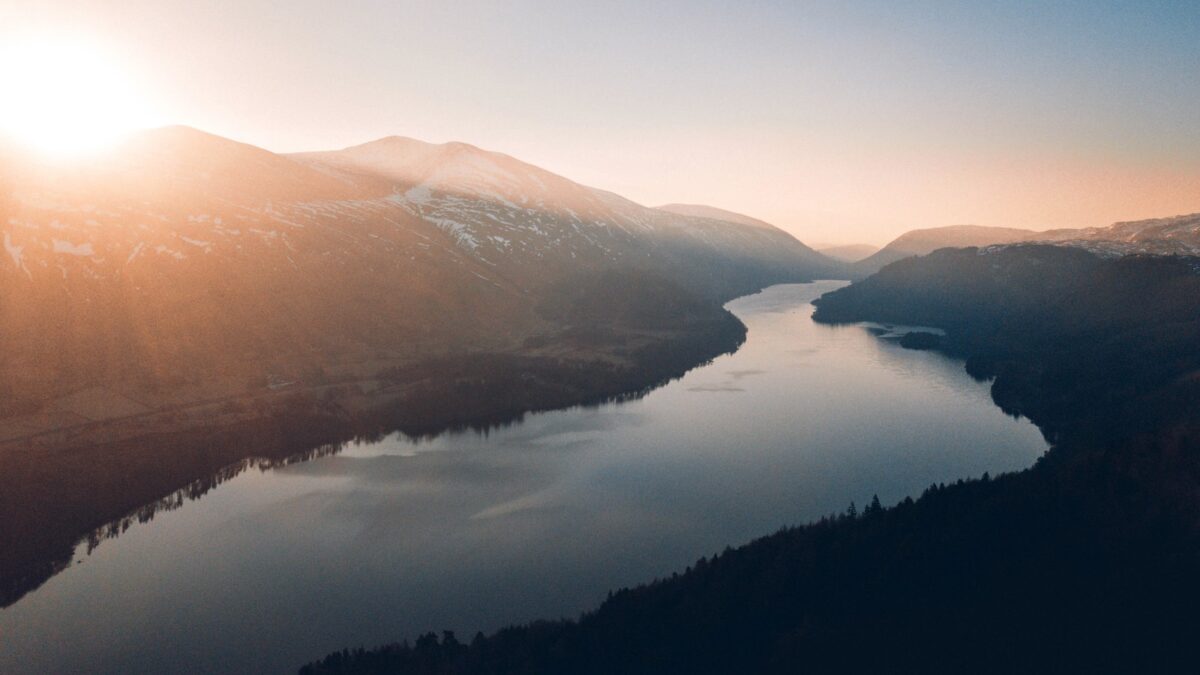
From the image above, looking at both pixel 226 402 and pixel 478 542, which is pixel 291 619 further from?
pixel 226 402

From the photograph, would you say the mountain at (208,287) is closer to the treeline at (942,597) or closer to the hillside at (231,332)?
the hillside at (231,332)

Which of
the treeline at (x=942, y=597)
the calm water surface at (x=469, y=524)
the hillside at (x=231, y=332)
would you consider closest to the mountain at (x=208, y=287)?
the hillside at (x=231, y=332)

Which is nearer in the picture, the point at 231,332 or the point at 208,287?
the point at 231,332

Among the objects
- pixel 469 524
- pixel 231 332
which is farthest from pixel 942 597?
pixel 231 332

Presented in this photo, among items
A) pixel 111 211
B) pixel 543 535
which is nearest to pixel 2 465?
pixel 543 535

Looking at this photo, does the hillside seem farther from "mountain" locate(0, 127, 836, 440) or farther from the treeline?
the treeline

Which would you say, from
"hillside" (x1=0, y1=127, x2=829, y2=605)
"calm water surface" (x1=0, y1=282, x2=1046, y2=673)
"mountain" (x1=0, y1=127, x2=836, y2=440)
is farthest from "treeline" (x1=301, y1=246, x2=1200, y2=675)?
"mountain" (x1=0, y1=127, x2=836, y2=440)

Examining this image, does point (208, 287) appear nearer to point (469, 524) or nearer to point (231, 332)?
point (231, 332)
